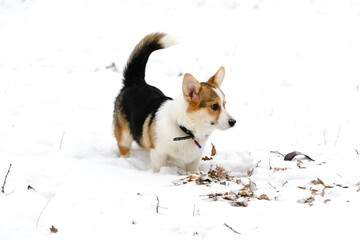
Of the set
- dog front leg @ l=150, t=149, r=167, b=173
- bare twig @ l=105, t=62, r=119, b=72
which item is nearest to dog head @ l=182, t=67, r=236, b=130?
dog front leg @ l=150, t=149, r=167, b=173

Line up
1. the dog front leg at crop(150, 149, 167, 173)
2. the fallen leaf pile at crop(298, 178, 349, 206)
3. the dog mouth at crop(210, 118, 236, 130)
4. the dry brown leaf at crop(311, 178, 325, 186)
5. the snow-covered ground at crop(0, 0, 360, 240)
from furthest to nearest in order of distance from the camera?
the dog front leg at crop(150, 149, 167, 173) < the dog mouth at crop(210, 118, 236, 130) < the dry brown leaf at crop(311, 178, 325, 186) < the fallen leaf pile at crop(298, 178, 349, 206) < the snow-covered ground at crop(0, 0, 360, 240)

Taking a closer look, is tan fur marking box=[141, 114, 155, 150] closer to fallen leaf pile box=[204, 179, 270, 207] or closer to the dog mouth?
the dog mouth

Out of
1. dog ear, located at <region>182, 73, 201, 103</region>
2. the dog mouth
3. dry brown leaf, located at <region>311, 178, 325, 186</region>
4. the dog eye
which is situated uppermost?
dog ear, located at <region>182, 73, 201, 103</region>

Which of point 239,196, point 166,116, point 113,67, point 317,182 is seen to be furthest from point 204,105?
point 113,67

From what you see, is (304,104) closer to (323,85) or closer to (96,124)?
(323,85)

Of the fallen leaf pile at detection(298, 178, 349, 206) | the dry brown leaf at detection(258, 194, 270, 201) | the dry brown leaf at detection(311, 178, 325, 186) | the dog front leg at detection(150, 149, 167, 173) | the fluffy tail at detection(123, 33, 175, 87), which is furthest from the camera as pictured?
the fluffy tail at detection(123, 33, 175, 87)

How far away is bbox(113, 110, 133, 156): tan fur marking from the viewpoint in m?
4.80

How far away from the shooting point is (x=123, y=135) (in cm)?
483

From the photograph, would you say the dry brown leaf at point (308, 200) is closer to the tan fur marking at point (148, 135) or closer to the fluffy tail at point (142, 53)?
the tan fur marking at point (148, 135)

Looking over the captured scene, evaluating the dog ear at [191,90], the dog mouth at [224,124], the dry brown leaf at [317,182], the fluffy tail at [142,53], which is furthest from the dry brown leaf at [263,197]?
the fluffy tail at [142,53]

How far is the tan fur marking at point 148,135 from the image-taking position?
4.29 metres

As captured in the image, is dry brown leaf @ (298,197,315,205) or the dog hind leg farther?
the dog hind leg

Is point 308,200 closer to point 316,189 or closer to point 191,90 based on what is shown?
point 316,189

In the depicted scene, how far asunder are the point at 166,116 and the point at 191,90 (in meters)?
0.41
